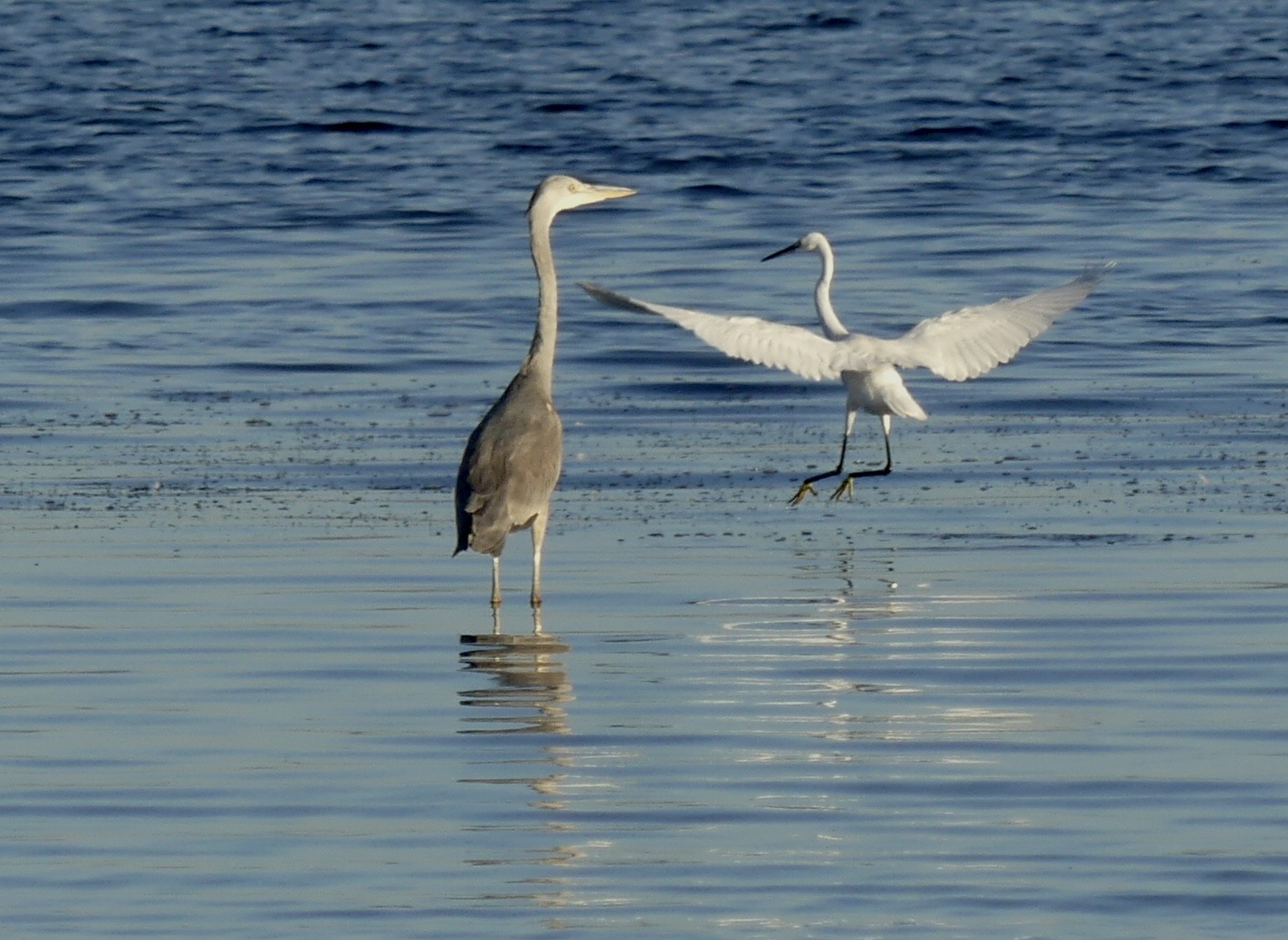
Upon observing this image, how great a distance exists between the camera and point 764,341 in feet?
43.8

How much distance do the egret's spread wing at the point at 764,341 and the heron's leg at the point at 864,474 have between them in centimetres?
53

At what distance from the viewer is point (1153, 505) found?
12906mm

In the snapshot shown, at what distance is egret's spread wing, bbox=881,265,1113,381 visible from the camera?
545 inches

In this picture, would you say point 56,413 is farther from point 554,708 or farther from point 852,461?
point 554,708

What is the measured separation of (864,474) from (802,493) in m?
0.55

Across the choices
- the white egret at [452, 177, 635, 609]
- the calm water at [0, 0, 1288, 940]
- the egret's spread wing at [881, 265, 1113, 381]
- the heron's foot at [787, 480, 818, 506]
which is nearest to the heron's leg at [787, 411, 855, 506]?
the heron's foot at [787, 480, 818, 506]

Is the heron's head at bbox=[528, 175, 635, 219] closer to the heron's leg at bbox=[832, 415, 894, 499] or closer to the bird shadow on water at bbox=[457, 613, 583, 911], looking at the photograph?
the heron's leg at bbox=[832, 415, 894, 499]

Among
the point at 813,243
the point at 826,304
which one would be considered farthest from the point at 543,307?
the point at 813,243

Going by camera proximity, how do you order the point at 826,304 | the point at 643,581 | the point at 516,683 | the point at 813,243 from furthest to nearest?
the point at 813,243
the point at 826,304
the point at 643,581
the point at 516,683

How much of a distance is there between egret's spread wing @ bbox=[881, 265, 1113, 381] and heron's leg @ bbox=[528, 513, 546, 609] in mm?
2931

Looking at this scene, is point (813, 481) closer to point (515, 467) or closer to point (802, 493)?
point (802, 493)

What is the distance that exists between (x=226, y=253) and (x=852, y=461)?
1196cm

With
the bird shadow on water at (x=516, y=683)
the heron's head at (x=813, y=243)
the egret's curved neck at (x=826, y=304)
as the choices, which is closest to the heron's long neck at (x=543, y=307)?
the bird shadow on water at (x=516, y=683)

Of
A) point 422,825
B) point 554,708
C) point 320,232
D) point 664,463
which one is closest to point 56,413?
point 664,463
